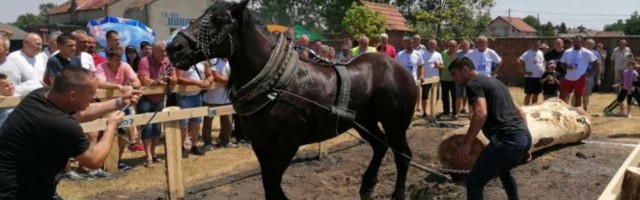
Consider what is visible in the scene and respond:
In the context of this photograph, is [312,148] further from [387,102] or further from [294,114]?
[294,114]

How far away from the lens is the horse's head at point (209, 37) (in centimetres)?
380

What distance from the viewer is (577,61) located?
10953 mm

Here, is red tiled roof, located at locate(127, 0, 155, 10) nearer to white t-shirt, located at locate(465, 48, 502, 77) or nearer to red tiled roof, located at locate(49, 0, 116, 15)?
red tiled roof, located at locate(49, 0, 116, 15)

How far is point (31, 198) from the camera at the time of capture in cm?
291

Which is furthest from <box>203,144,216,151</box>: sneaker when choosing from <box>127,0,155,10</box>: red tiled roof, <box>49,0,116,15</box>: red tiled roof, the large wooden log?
<box>49,0,116,15</box>: red tiled roof

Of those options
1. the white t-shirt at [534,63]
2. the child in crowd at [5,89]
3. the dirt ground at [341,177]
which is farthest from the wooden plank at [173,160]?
the white t-shirt at [534,63]

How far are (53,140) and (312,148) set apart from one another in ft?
18.3

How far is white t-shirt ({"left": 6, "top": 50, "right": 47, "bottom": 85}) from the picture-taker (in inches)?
232

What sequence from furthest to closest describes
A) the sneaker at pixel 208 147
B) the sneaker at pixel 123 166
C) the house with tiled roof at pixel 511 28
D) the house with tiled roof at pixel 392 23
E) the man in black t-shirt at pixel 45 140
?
the house with tiled roof at pixel 511 28
the house with tiled roof at pixel 392 23
the sneaker at pixel 208 147
the sneaker at pixel 123 166
the man in black t-shirt at pixel 45 140

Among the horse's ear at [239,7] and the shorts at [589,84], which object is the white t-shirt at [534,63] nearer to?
the shorts at [589,84]

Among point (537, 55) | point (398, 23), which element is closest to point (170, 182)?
point (537, 55)

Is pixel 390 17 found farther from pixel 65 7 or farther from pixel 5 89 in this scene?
pixel 65 7

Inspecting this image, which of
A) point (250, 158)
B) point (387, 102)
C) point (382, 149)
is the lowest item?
point (250, 158)

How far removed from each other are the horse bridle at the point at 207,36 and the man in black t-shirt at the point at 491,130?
1.92 metres
